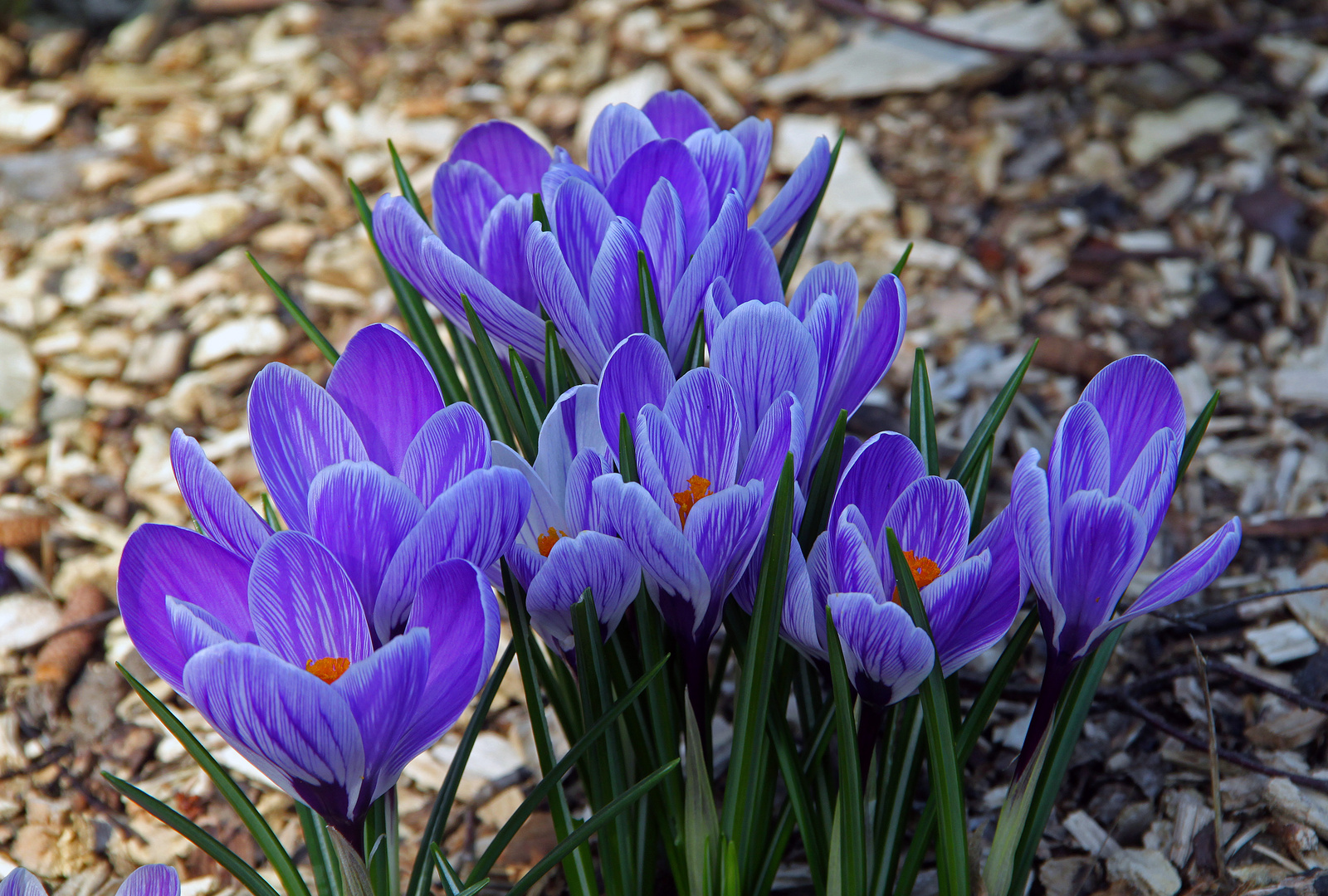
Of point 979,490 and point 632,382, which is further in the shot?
point 979,490

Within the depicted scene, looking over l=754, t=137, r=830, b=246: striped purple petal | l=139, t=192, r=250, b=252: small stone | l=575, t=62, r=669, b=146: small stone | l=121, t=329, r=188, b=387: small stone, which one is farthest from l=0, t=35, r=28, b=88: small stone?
l=754, t=137, r=830, b=246: striped purple petal

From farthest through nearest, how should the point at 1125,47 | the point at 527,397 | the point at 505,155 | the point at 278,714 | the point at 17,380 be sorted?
the point at 1125,47, the point at 17,380, the point at 505,155, the point at 527,397, the point at 278,714

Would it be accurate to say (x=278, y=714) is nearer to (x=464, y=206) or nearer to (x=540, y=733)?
(x=540, y=733)

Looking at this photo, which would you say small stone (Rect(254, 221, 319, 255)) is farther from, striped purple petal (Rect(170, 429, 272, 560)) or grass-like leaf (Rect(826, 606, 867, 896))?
grass-like leaf (Rect(826, 606, 867, 896))

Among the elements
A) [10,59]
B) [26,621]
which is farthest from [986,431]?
[10,59]

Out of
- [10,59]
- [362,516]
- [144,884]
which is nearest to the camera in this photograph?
[362,516]

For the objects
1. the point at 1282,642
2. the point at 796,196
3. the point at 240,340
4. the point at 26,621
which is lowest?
the point at 1282,642

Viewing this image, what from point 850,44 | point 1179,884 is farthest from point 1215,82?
point 1179,884
